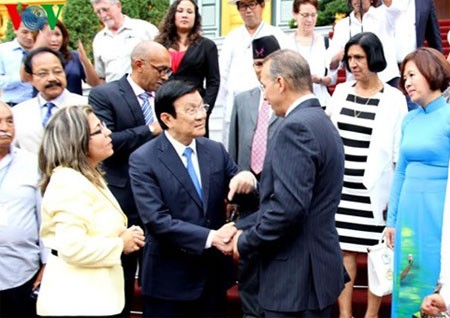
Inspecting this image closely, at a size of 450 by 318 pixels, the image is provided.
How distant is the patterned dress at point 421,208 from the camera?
14.9 feet

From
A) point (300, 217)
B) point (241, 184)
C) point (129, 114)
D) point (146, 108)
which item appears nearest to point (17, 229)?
point (129, 114)

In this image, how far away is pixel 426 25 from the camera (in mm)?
7371

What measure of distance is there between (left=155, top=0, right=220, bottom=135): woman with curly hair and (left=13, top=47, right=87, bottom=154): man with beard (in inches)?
53.9

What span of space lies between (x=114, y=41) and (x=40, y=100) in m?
1.87

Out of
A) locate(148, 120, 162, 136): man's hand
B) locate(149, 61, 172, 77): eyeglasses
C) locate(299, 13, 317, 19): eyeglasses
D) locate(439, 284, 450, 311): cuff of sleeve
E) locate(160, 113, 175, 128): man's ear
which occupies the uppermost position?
locate(299, 13, 317, 19): eyeglasses

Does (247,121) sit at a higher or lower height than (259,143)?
higher

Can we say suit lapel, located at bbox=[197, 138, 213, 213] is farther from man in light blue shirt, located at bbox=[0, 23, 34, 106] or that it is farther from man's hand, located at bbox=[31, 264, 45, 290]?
man in light blue shirt, located at bbox=[0, 23, 34, 106]

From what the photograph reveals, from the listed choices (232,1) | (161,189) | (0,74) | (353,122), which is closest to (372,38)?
(353,122)

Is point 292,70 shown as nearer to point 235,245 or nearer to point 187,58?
point 235,245

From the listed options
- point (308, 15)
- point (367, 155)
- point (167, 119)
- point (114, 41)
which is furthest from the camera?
point (308, 15)

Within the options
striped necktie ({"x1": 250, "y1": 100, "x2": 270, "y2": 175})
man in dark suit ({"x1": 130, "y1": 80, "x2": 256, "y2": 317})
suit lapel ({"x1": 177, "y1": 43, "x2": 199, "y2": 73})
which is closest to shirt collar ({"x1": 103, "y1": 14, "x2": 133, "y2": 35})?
suit lapel ({"x1": 177, "y1": 43, "x2": 199, "y2": 73})

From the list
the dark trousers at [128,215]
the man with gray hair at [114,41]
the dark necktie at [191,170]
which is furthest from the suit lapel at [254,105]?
the man with gray hair at [114,41]

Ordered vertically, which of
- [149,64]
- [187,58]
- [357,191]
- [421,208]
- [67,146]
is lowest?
[357,191]

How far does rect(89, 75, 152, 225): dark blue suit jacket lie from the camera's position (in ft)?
16.4
